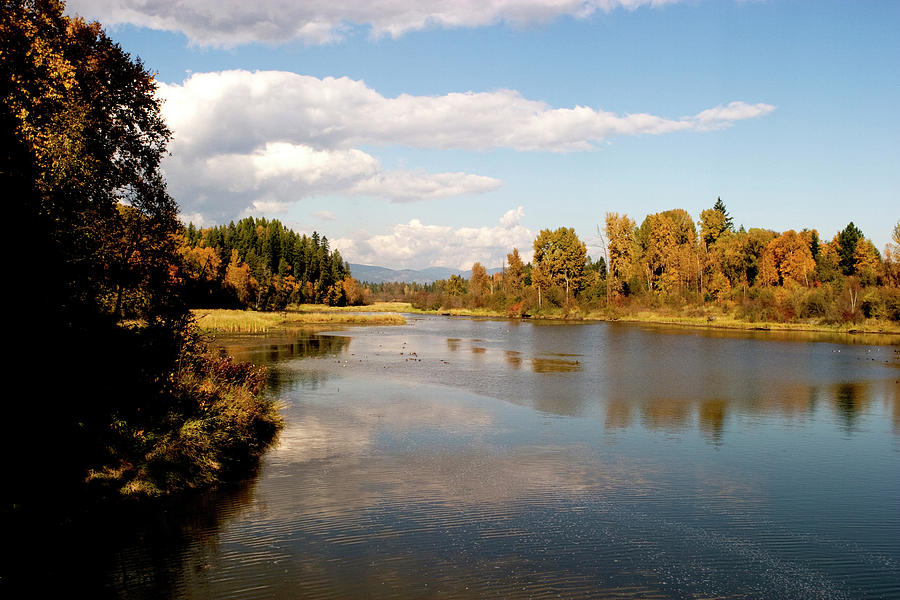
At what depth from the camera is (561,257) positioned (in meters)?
102

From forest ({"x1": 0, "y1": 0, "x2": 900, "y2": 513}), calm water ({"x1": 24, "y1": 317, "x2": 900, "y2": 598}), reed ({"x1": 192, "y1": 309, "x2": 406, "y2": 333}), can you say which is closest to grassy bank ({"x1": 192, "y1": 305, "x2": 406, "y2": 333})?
reed ({"x1": 192, "y1": 309, "x2": 406, "y2": 333})

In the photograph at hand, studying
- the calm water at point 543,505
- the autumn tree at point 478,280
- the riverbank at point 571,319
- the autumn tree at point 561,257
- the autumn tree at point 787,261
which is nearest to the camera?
the calm water at point 543,505

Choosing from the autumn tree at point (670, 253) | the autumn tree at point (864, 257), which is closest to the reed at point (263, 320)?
the autumn tree at point (670, 253)

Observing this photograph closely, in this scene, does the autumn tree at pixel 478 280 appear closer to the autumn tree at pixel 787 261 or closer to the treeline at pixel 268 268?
the treeline at pixel 268 268

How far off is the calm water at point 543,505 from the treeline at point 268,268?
67.3 metres

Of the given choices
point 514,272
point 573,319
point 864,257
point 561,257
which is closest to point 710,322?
point 864,257

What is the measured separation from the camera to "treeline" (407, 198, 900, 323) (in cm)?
Result: 6756

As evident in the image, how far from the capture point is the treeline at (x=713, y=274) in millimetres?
67562

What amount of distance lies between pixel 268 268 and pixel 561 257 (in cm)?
5315

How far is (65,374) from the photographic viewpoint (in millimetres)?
11422

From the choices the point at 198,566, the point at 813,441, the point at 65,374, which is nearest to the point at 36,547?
the point at 198,566

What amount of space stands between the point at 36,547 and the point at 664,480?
37.9 ft

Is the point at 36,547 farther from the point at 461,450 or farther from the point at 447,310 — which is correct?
the point at 447,310

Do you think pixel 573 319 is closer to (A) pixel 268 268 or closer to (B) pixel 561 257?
(B) pixel 561 257
